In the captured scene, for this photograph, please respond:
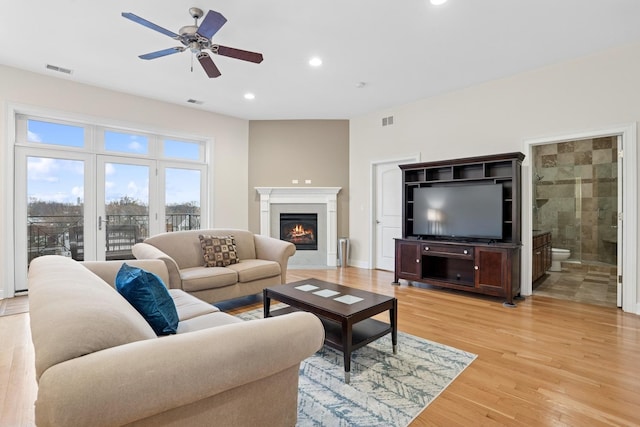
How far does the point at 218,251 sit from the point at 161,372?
10.0 feet

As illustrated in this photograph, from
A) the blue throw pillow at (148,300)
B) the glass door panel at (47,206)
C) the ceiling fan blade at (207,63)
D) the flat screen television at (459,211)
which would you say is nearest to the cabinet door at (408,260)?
the flat screen television at (459,211)

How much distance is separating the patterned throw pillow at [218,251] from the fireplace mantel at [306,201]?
2.37 m

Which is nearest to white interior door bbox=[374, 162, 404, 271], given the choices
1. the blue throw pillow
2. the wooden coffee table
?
the wooden coffee table

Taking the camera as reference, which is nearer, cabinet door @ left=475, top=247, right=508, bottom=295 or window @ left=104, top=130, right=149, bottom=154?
cabinet door @ left=475, top=247, right=508, bottom=295

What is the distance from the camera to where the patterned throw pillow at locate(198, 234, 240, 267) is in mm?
3879

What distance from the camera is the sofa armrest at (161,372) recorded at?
2.70 feet

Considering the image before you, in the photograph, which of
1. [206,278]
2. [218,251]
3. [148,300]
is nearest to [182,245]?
[218,251]

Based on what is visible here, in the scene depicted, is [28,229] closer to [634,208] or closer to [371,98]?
[371,98]

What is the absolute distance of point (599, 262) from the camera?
676 centimetres

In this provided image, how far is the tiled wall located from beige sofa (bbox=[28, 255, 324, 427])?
698cm

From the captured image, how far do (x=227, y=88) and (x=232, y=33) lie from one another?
1.59 m

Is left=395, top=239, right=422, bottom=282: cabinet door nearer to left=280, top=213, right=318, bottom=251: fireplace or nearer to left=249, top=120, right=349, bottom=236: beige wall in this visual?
left=249, top=120, right=349, bottom=236: beige wall

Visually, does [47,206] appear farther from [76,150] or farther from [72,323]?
[72,323]

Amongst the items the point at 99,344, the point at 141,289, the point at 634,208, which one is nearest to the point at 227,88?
the point at 141,289
